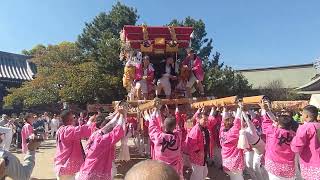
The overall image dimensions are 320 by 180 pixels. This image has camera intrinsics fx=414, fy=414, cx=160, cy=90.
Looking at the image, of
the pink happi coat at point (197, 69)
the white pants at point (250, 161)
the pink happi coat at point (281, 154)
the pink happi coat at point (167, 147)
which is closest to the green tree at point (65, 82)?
the pink happi coat at point (197, 69)

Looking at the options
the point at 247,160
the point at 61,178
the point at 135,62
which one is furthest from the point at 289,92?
the point at 61,178

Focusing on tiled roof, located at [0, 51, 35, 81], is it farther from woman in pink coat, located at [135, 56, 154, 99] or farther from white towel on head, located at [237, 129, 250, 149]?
white towel on head, located at [237, 129, 250, 149]

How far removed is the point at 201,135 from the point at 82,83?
18.5 metres

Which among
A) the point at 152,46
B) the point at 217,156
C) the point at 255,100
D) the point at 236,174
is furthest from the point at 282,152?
the point at 152,46

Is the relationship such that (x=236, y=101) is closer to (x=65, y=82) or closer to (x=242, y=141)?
(x=242, y=141)

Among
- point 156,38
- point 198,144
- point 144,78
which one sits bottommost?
point 198,144

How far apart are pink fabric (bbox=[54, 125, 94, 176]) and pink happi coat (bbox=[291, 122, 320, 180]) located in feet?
9.73

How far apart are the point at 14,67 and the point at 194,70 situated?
3154 centimetres

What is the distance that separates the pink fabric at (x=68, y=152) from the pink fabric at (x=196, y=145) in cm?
205

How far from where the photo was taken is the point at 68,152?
6.28 meters

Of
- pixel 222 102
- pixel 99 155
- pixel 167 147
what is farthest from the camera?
pixel 222 102

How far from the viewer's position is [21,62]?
40.5 m

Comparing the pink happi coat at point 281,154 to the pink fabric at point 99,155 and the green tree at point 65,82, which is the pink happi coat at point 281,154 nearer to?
the pink fabric at point 99,155

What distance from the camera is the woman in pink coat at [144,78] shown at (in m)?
11.1
